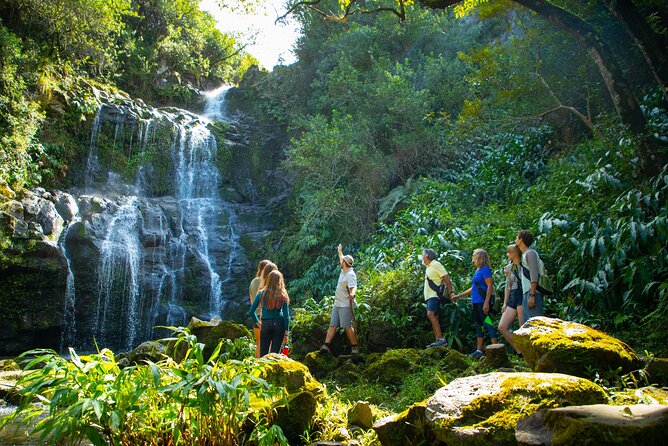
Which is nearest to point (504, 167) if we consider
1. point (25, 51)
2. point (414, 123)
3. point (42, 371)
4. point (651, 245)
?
point (414, 123)

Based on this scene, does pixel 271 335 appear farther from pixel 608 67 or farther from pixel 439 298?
pixel 608 67

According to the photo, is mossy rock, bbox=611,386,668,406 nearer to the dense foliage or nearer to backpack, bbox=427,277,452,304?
the dense foliage

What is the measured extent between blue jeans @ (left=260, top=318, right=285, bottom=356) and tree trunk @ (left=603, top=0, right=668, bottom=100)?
640 cm

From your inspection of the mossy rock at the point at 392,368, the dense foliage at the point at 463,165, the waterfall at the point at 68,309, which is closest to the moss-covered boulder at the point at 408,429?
the mossy rock at the point at 392,368

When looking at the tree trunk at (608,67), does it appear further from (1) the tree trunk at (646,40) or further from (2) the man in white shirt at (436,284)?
(2) the man in white shirt at (436,284)

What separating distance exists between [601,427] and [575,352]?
5.68 ft

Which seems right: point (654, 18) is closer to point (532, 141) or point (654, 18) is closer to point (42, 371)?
point (532, 141)

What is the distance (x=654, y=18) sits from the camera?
9625 millimetres

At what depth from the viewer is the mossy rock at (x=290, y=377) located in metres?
4.56

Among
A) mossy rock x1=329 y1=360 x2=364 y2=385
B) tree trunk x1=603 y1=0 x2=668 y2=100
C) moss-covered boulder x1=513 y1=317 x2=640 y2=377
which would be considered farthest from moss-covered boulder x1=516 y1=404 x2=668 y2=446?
tree trunk x1=603 y1=0 x2=668 y2=100

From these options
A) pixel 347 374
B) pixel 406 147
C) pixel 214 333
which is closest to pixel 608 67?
pixel 347 374

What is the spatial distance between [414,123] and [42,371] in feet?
46.8

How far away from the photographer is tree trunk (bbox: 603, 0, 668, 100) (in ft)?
23.4

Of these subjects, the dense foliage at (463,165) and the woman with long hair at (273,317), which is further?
the dense foliage at (463,165)
